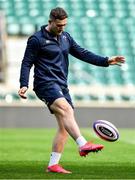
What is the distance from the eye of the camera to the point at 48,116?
23781 mm

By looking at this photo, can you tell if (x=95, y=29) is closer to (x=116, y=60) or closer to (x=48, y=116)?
(x=48, y=116)

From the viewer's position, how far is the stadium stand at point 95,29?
2734 centimetres

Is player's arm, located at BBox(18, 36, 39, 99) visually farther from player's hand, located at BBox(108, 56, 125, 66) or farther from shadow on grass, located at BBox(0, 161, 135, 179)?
shadow on grass, located at BBox(0, 161, 135, 179)

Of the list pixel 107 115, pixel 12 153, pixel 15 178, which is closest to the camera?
pixel 15 178

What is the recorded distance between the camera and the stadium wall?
933 inches

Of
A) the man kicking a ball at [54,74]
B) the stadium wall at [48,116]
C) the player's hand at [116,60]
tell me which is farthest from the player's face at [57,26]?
the stadium wall at [48,116]

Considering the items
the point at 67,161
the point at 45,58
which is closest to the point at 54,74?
the point at 45,58

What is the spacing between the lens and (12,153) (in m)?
13.1

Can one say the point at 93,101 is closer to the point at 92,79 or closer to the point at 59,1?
the point at 92,79

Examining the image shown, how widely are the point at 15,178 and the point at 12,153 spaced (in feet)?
16.2

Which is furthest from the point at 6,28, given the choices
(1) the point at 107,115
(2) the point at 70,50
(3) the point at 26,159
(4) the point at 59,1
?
(2) the point at 70,50

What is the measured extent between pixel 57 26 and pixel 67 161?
291cm

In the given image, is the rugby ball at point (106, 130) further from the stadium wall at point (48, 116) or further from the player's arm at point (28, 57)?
the stadium wall at point (48, 116)

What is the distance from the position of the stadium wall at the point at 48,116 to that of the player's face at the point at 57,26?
14460 millimetres
